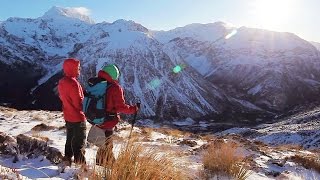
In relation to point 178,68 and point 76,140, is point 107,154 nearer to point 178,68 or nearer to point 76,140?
point 76,140

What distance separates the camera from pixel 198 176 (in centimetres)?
659

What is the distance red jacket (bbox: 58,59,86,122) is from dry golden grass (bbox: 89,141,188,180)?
6.92 feet

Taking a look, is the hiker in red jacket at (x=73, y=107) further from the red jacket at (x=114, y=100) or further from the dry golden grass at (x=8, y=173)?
the dry golden grass at (x=8, y=173)

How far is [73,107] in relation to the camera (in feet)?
22.1

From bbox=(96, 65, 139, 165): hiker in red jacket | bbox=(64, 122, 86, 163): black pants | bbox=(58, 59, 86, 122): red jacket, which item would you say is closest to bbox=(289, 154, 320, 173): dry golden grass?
bbox=(96, 65, 139, 165): hiker in red jacket

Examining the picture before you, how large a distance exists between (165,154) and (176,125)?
414 feet

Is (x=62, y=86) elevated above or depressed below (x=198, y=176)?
above

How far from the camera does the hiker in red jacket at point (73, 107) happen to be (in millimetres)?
6641

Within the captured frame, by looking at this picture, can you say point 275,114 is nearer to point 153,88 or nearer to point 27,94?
point 153,88

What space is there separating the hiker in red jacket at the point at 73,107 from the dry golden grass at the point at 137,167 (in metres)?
2.04

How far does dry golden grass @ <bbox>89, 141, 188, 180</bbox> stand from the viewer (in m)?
Answer: 4.31

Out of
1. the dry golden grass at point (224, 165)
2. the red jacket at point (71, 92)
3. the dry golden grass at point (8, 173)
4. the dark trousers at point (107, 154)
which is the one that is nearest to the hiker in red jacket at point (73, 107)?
the red jacket at point (71, 92)

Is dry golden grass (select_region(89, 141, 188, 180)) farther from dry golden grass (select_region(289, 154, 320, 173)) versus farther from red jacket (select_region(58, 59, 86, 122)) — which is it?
dry golden grass (select_region(289, 154, 320, 173))

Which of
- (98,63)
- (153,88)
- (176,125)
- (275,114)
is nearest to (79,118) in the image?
(176,125)
